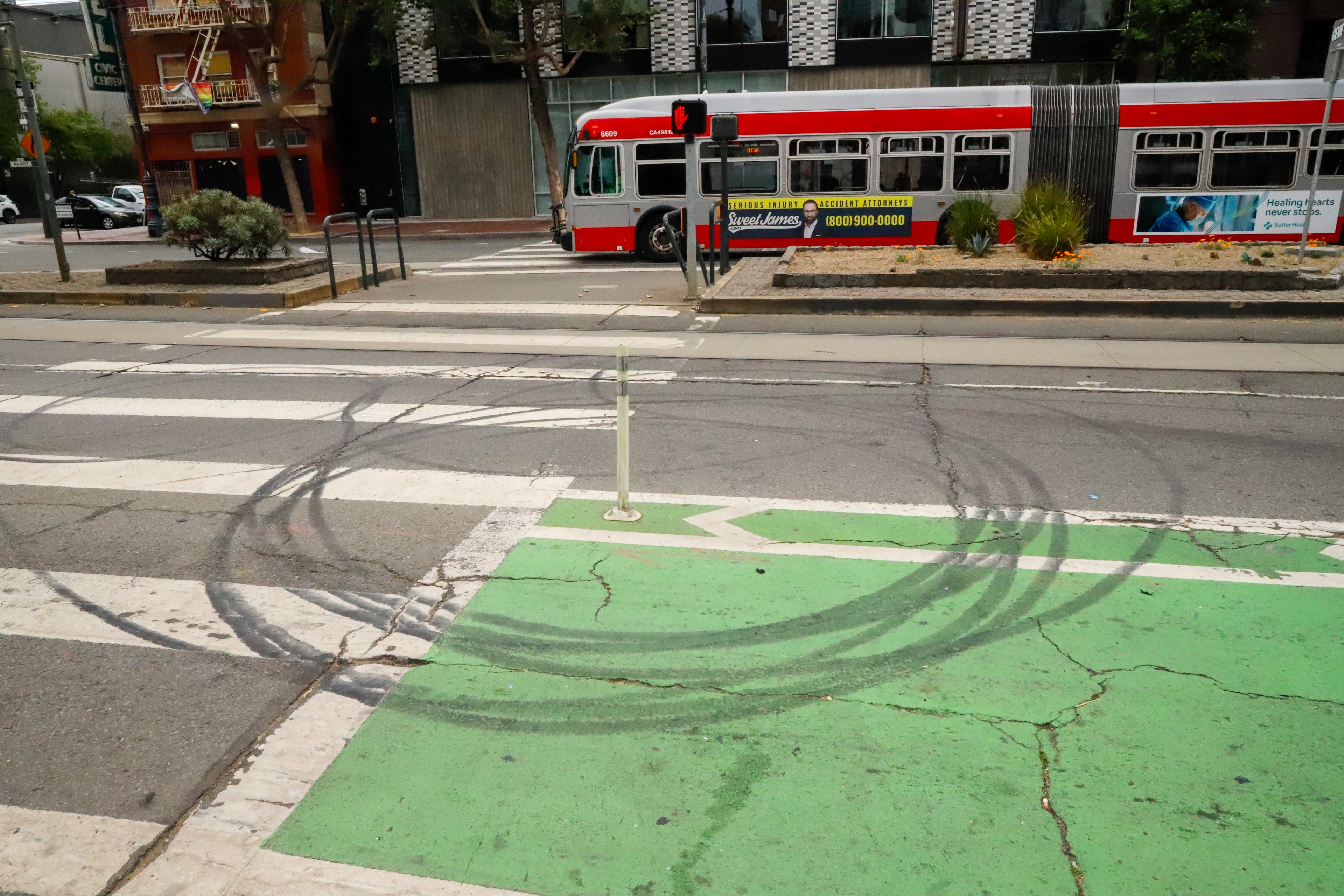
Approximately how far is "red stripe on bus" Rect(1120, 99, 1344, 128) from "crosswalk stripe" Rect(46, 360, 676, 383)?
12848 mm

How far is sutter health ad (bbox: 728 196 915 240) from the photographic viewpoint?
19.0 metres

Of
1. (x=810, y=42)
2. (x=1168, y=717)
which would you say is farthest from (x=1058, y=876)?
(x=810, y=42)

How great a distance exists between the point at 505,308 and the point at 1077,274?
8024 millimetres

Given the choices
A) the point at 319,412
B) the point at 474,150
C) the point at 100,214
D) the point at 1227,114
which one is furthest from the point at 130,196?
the point at 1227,114

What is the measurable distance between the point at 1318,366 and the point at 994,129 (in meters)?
9.87

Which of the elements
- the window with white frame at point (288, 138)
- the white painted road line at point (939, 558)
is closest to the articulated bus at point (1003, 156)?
the white painted road line at point (939, 558)

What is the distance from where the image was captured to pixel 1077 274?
530 inches

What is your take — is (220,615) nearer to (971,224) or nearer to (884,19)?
(971,224)

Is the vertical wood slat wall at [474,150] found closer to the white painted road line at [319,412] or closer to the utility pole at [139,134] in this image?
the utility pole at [139,134]

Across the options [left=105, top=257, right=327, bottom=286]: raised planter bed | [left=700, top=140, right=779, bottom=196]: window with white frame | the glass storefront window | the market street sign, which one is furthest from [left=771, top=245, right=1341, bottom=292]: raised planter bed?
the market street sign

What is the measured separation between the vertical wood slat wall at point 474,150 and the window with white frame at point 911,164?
1878 centimetres

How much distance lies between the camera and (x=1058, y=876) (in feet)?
9.84

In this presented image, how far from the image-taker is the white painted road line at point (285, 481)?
6.39 metres

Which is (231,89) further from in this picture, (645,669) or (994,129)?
(645,669)
